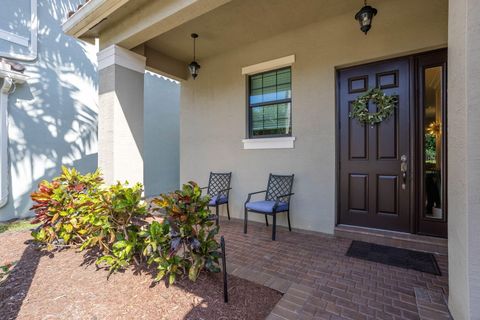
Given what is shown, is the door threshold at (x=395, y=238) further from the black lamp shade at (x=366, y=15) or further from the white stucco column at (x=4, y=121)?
the white stucco column at (x=4, y=121)

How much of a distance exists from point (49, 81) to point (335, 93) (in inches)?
215

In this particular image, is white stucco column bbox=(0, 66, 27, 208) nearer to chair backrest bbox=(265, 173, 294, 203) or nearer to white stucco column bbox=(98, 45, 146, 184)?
white stucco column bbox=(98, 45, 146, 184)

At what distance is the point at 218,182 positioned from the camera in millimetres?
4496

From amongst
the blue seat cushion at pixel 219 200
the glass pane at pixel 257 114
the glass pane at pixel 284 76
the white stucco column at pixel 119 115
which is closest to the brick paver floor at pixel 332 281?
the blue seat cushion at pixel 219 200

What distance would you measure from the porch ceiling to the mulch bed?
10.9 ft

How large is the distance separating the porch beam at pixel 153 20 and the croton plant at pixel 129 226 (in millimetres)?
1876

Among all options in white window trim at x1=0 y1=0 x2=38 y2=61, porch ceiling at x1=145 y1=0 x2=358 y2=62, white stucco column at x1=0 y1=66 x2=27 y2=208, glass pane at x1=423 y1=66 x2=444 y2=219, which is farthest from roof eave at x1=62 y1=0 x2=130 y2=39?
glass pane at x1=423 y1=66 x2=444 y2=219

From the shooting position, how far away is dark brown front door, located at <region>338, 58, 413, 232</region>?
3.02 metres

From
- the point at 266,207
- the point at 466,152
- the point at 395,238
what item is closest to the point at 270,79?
the point at 266,207

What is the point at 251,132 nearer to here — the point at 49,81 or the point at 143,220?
the point at 143,220

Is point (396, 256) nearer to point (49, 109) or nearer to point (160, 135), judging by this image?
point (160, 135)

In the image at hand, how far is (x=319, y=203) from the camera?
11.4ft

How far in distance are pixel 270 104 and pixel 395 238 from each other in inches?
105

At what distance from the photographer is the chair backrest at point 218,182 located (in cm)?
438
